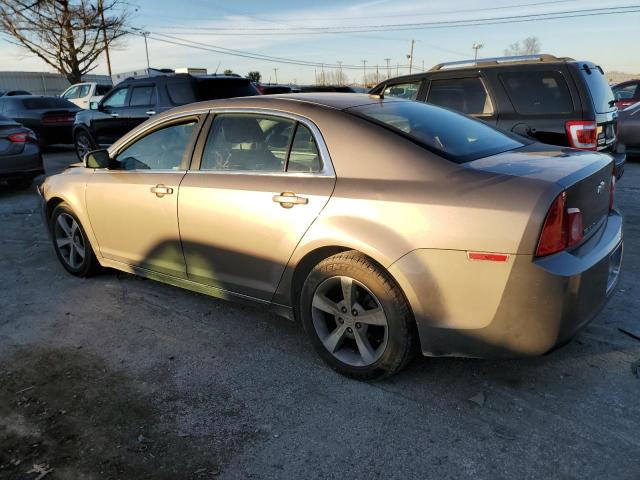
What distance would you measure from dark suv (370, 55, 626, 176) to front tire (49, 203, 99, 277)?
182 inches

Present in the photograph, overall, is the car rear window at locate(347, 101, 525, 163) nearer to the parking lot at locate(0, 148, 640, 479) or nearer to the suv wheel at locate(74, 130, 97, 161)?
the parking lot at locate(0, 148, 640, 479)

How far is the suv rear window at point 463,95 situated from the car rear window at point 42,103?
1196 centimetres

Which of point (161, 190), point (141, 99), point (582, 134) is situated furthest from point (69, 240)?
point (141, 99)

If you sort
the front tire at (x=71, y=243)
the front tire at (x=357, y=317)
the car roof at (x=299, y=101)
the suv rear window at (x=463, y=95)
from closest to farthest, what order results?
the front tire at (x=357, y=317)
the car roof at (x=299, y=101)
the front tire at (x=71, y=243)
the suv rear window at (x=463, y=95)

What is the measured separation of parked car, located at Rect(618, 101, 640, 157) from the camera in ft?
32.4

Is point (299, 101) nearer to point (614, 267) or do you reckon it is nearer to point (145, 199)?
point (145, 199)

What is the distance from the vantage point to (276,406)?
A: 274 cm

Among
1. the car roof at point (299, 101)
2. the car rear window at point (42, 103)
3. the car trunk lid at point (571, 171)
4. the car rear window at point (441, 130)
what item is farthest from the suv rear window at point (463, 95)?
the car rear window at point (42, 103)

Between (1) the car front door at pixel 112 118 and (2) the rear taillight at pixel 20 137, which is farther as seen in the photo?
(1) the car front door at pixel 112 118

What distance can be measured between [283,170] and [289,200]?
252mm

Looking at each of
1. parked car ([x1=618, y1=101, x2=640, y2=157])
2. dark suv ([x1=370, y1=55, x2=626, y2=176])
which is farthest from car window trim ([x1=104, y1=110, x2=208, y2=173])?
parked car ([x1=618, y1=101, x2=640, y2=157])

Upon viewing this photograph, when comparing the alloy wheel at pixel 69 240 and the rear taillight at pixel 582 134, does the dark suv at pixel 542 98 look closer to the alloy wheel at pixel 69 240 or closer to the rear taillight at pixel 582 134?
the rear taillight at pixel 582 134

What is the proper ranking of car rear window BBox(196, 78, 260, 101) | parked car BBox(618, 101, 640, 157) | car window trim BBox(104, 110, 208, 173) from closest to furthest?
car window trim BBox(104, 110, 208, 173) < car rear window BBox(196, 78, 260, 101) < parked car BBox(618, 101, 640, 157)

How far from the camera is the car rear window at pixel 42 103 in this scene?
46.4 ft
